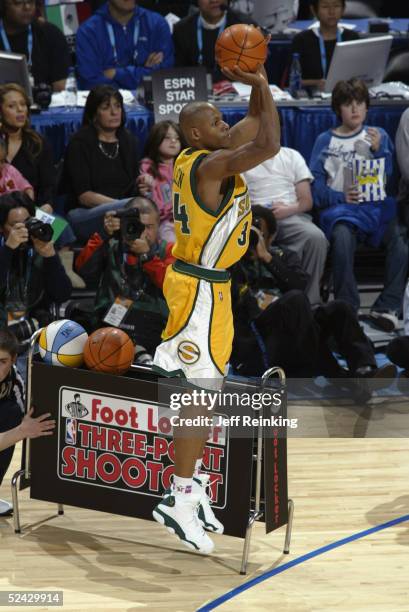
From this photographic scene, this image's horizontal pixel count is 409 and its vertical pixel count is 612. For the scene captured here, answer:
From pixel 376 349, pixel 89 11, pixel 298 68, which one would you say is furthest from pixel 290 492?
pixel 89 11

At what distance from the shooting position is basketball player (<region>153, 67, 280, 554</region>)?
15.1 feet

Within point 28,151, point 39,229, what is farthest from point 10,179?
point 39,229

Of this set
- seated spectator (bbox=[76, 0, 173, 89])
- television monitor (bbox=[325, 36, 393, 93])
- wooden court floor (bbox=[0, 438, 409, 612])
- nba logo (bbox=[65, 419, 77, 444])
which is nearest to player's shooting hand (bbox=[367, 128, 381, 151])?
television monitor (bbox=[325, 36, 393, 93])

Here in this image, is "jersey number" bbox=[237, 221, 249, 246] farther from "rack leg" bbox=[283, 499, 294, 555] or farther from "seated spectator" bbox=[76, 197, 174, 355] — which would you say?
"seated spectator" bbox=[76, 197, 174, 355]

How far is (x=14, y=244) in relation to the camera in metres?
6.67

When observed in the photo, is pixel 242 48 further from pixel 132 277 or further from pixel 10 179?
pixel 10 179

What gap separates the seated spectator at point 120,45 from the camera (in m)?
9.08

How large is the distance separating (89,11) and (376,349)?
16.8 ft

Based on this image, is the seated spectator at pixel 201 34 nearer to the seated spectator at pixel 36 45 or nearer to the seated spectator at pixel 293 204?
the seated spectator at pixel 36 45

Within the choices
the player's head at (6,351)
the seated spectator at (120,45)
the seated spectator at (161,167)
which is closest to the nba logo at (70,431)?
the player's head at (6,351)

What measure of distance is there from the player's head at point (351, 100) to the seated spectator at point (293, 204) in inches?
18.7

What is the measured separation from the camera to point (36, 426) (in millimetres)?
5129

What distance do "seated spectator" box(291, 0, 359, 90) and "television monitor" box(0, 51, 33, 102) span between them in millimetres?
2582

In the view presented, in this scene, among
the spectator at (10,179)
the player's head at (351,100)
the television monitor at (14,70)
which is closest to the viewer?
the spectator at (10,179)
